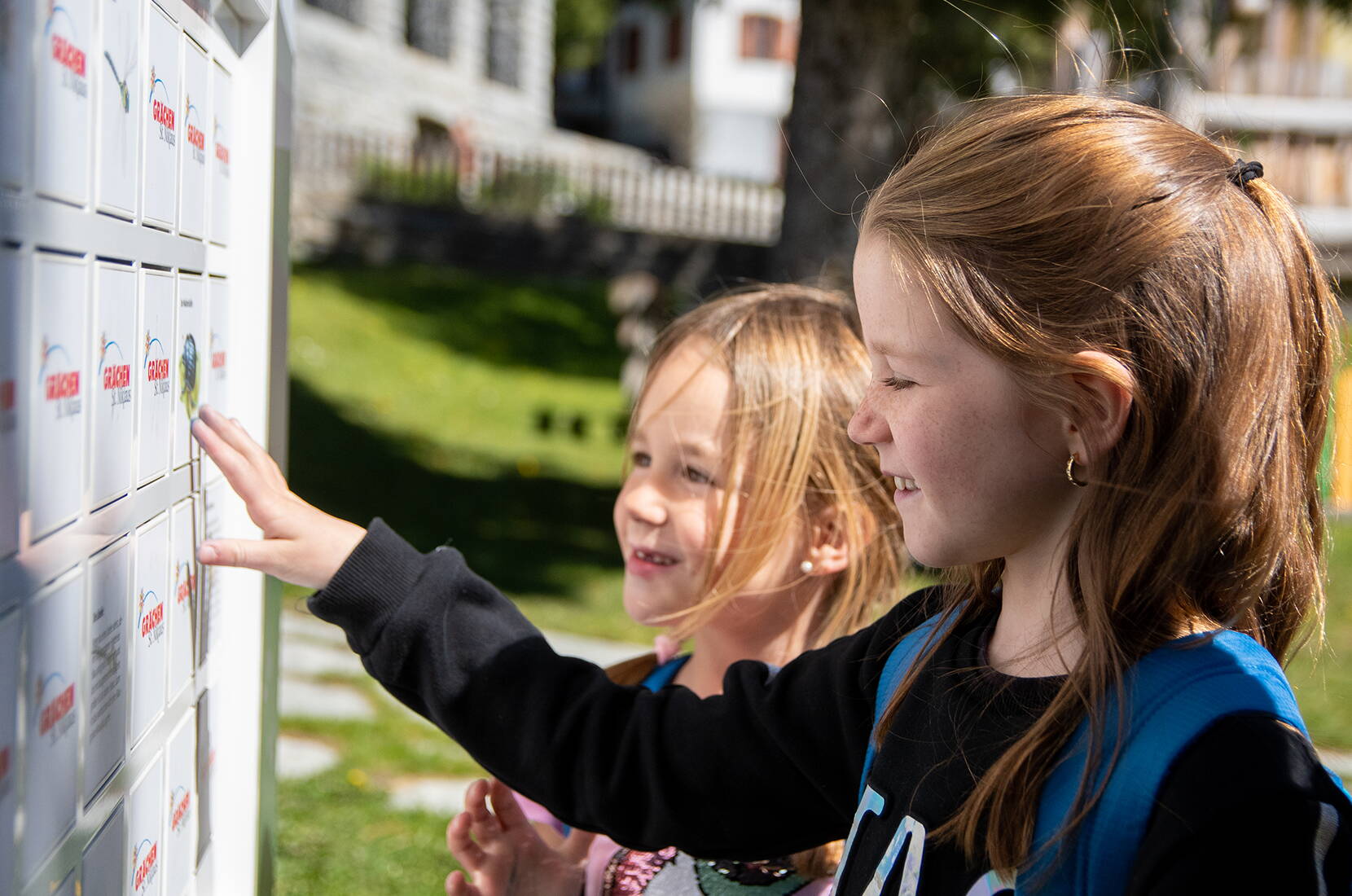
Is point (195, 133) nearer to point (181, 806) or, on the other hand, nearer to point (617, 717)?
point (181, 806)

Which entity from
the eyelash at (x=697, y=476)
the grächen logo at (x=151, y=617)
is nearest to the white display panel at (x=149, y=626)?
the grächen logo at (x=151, y=617)

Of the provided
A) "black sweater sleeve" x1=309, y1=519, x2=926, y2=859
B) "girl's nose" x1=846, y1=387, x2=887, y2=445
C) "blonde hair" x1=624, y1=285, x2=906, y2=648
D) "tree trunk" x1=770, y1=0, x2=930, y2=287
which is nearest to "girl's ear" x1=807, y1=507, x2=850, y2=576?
"blonde hair" x1=624, y1=285, x2=906, y2=648

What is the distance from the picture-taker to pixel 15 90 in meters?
0.71

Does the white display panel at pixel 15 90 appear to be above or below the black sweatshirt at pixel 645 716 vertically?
above

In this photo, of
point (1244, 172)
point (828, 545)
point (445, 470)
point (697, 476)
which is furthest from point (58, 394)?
point (445, 470)

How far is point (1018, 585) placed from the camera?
1.18 metres

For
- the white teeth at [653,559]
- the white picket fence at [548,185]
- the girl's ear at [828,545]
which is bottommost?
the white teeth at [653,559]

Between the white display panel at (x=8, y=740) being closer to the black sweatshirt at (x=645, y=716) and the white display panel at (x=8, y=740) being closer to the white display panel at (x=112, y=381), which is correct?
the white display panel at (x=112, y=381)

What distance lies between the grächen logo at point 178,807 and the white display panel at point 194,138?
0.54m

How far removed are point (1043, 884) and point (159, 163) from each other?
0.93m

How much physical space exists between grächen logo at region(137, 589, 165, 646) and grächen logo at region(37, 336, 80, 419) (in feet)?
0.83

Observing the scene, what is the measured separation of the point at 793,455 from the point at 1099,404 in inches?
31.4

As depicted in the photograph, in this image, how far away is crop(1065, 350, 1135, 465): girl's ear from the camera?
106 cm

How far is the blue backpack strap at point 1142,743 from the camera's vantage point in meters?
0.95
